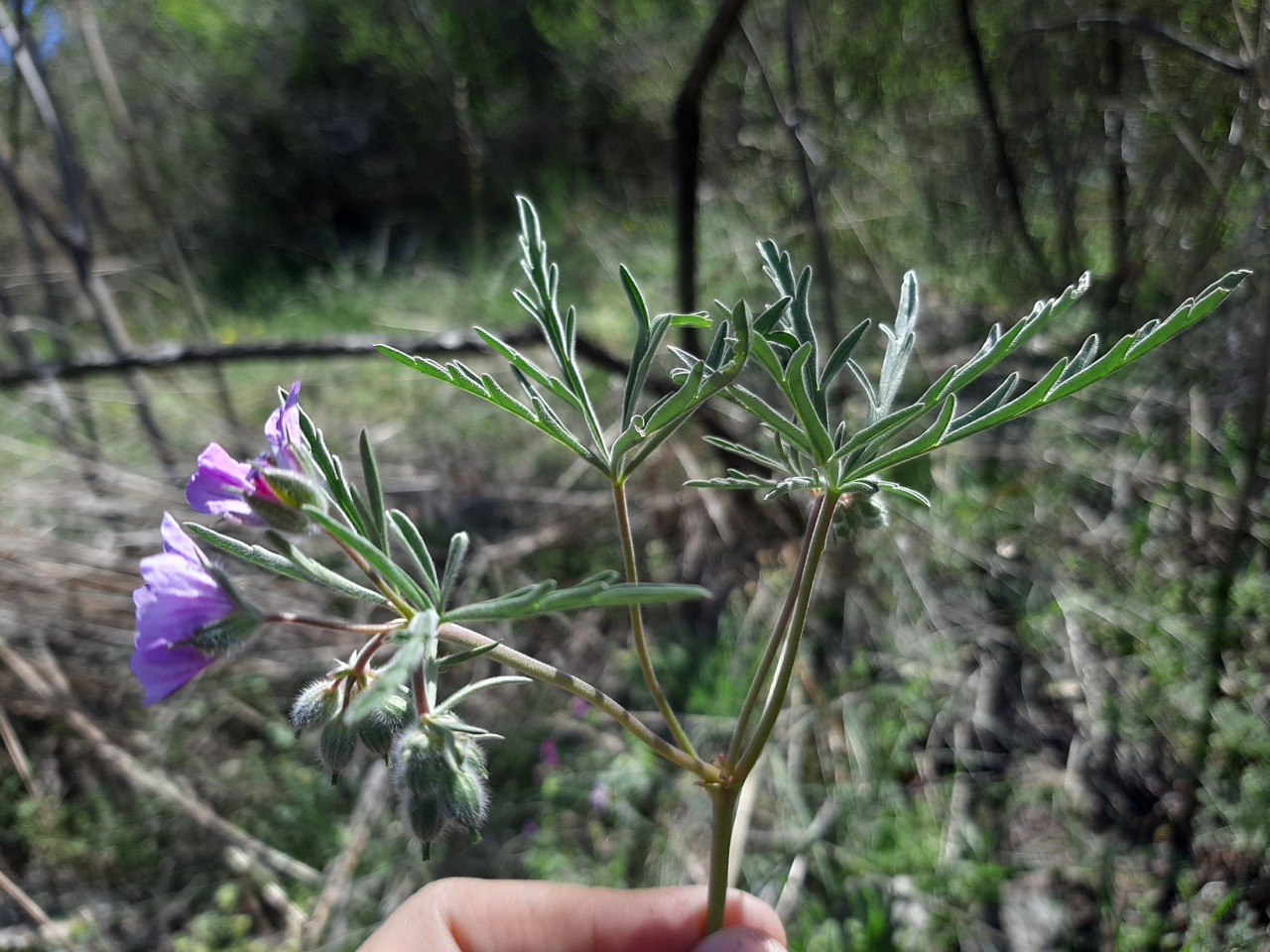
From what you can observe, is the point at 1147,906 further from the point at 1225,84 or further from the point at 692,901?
the point at 1225,84

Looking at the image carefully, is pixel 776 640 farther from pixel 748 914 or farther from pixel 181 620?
pixel 748 914

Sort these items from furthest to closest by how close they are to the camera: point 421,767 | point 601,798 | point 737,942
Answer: point 601,798
point 737,942
point 421,767

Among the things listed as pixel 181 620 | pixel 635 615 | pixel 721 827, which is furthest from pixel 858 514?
pixel 181 620

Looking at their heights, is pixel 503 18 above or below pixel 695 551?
above

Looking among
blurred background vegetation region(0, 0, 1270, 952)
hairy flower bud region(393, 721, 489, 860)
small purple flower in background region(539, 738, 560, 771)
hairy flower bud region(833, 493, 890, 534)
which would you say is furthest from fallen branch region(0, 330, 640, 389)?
hairy flower bud region(393, 721, 489, 860)

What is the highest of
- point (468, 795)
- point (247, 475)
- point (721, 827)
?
point (247, 475)

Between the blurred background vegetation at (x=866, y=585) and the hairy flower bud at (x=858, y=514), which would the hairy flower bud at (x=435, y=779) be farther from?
the blurred background vegetation at (x=866, y=585)

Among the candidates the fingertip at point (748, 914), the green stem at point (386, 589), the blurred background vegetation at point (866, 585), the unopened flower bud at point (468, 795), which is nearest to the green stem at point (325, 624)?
the green stem at point (386, 589)

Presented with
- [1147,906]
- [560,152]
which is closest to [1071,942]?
[1147,906]
